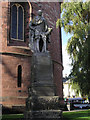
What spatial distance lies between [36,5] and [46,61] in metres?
12.0

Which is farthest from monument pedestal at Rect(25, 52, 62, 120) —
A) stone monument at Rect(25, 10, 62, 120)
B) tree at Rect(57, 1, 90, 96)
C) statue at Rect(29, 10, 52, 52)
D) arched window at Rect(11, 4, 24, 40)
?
arched window at Rect(11, 4, 24, 40)

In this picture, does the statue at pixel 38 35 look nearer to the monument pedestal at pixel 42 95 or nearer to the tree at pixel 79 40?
the monument pedestal at pixel 42 95

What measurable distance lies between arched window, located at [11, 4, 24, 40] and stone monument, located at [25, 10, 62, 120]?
938 centimetres

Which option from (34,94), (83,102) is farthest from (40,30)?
(83,102)

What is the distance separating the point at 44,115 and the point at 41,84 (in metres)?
1.31

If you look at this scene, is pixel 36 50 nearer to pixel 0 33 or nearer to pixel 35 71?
pixel 35 71

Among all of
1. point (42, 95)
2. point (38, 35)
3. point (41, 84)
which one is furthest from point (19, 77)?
point (42, 95)

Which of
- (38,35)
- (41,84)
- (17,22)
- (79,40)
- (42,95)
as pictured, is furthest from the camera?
(17,22)

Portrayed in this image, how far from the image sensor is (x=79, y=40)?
16.8 m

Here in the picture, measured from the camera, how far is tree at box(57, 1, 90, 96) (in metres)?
15.4

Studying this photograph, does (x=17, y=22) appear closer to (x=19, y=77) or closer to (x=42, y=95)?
(x=19, y=77)

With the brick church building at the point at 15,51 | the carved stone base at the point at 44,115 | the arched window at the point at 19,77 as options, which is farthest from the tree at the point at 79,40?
the carved stone base at the point at 44,115

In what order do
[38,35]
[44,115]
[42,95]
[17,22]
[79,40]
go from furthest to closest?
[17,22], [79,40], [38,35], [42,95], [44,115]

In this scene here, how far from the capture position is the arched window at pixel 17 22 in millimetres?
18797
